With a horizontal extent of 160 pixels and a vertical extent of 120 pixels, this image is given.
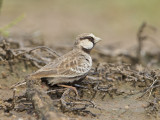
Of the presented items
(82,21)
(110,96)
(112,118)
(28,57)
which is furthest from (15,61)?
(82,21)

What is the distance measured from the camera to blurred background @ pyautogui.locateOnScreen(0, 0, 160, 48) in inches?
470

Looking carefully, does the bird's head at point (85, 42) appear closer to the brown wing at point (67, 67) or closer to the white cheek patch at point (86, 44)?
the white cheek patch at point (86, 44)

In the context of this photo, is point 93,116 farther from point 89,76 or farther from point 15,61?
point 15,61

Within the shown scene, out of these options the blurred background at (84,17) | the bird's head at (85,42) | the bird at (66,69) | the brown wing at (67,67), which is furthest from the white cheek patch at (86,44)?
the blurred background at (84,17)

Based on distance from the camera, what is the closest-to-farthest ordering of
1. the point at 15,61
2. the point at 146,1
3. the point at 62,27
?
the point at 15,61 → the point at 62,27 → the point at 146,1

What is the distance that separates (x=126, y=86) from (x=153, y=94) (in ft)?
1.67

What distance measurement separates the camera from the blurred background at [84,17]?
1195 cm

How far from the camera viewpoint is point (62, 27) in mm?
12523

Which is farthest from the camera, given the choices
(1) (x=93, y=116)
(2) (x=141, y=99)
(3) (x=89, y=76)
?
(3) (x=89, y=76)

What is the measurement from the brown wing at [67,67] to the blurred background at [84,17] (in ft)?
19.4

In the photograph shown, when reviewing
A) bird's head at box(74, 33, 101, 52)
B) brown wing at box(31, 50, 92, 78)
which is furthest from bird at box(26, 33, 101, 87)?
bird's head at box(74, 33, 101, 52)

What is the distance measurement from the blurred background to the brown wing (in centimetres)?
592

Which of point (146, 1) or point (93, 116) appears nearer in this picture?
point (93, 116)

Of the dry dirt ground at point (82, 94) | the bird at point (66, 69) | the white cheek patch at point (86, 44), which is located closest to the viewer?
the dry dirt ground at point (82, 94)
